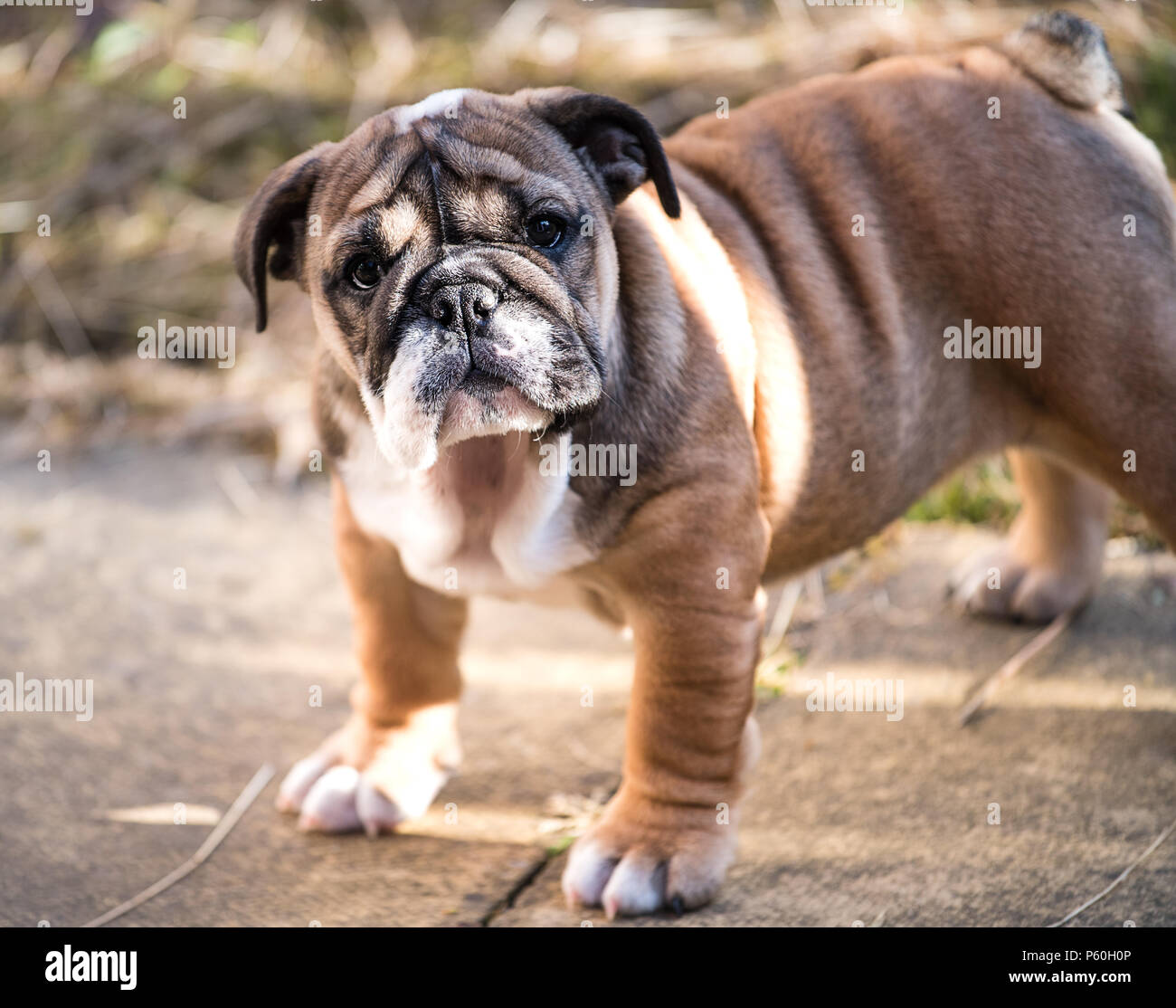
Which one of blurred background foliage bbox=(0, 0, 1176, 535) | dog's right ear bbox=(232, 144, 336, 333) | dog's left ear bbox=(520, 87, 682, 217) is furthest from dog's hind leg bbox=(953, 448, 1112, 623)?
blurred background foliage bbox=(0, 0, 1176, 535)

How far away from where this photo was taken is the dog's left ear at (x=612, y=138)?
247cm

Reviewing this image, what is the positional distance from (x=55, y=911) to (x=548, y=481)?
4.55 feet

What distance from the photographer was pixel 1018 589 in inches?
141

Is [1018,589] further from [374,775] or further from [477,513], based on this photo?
[374,775]

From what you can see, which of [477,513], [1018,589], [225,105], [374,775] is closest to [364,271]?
[477,513]

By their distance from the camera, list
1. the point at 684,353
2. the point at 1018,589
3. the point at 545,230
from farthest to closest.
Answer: the point at 1018,589, the point at 684,353, the point at 545,230

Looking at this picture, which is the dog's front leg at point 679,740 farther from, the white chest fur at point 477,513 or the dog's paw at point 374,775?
the dog's paw at point 374,775

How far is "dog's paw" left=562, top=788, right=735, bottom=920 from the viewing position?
254 cm

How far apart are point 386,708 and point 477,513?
2.19 feet

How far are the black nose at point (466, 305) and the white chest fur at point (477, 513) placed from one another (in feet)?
1.03

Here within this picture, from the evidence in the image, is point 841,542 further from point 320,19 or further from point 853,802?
point 320,19

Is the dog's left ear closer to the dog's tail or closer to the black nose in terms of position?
the black nose

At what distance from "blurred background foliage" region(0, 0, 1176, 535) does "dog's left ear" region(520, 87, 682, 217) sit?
2712mm
